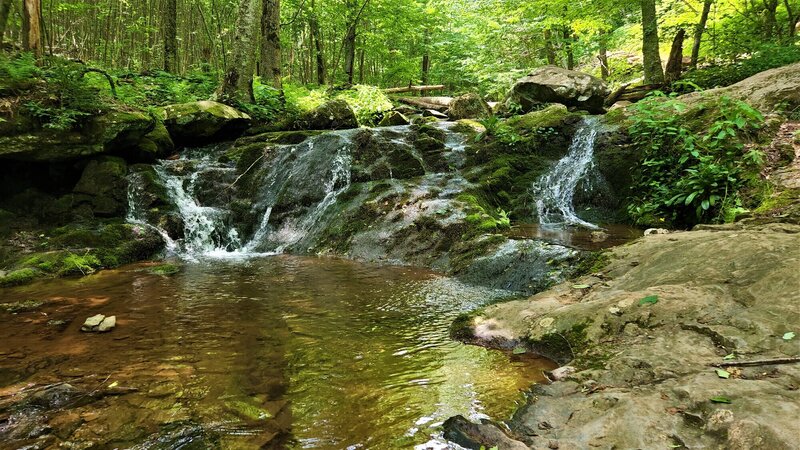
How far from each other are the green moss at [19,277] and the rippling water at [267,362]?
1.50 feet

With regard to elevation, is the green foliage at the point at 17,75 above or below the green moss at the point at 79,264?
above

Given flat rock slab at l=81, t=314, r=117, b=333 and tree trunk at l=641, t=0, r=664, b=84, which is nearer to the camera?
→ flat rock slab at l=81, t=314, r=117, b=333

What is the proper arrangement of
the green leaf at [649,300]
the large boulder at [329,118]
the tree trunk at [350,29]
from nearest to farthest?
the green leaf at [649,300]
the large boulder at [329,118]
the tree trunk at [350,29]

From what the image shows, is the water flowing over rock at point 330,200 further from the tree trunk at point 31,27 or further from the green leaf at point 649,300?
the tree trunk at point 31,27

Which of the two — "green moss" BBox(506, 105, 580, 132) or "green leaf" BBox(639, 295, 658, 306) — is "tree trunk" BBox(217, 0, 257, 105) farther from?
"green leaf" BBox(639, 295, 658, 306)

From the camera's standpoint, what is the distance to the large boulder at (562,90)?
1374cm

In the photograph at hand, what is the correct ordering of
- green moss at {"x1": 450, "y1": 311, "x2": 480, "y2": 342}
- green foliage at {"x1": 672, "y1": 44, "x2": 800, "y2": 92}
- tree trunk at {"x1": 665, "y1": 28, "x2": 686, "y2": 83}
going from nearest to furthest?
green moss at {"x1": 450, "y1": 311, "x2": 480, "y2": 342}, green foliage at {"x1": 672, "y1": 44, "x2": 800, "y2": 92}, tree trunk at {"x1": 665, "y1": 28, "x2": 686, "y2": 83}

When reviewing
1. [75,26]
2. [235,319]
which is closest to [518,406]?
[235,319]

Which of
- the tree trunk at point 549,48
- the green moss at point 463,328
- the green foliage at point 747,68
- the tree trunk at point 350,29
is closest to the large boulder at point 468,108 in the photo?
the tree trunk at point 549,48

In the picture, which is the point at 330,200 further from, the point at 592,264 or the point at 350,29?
the point at 350,29

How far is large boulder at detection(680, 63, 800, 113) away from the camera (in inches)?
282

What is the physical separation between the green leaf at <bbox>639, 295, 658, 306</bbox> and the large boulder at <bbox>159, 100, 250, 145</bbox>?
Answer: 11128 millimetres

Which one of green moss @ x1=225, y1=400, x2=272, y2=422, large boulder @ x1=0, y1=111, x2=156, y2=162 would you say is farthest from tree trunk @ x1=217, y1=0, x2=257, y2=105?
green moss @ x1=225, y1=400, x2=272, y2=422

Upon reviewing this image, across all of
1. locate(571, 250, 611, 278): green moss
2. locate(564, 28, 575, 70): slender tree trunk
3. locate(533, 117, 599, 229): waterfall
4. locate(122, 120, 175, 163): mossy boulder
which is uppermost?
locate(564, 28, 575, 70): slender tree trunk
